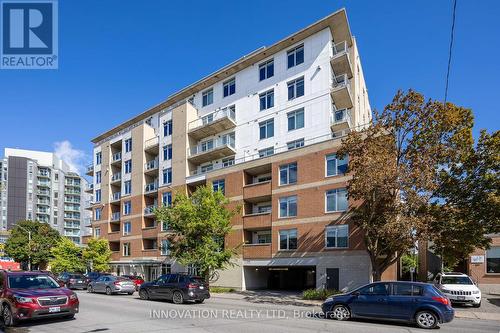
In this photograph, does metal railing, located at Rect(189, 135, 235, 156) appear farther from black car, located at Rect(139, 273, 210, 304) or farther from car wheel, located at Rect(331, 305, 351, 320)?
car wheel, located at Rect(331, 305, 351, 320)

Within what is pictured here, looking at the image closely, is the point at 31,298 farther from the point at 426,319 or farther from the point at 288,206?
the point at 288,206

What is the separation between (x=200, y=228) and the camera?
30.3 meters

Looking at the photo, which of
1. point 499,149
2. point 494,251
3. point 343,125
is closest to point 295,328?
point 499,149

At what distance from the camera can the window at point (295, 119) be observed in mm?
34594

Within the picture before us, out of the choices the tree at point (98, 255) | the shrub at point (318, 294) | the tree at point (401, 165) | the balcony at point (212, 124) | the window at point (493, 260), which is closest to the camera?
the tree at point (401, 165)

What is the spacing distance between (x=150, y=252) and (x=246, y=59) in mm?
23327

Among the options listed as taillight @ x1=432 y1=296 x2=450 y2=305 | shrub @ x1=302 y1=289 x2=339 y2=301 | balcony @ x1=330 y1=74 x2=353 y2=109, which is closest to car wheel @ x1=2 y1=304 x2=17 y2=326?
taillight @ x1=432 y1=296 x2=450 y2=305

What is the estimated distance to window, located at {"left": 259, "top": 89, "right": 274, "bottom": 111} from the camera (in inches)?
1464

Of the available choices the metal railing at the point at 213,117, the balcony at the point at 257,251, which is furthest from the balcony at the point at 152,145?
the balcony at the point at 257,251

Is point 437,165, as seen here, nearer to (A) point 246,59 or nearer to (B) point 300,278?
(B) point 300,278

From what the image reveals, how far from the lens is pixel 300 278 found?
37.2 metres

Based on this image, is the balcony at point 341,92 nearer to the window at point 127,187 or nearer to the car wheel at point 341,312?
the car wheel at point 341,312

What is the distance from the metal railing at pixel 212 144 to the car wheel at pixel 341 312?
999 inches

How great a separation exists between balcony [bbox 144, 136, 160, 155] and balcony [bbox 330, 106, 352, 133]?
22.5 metres
